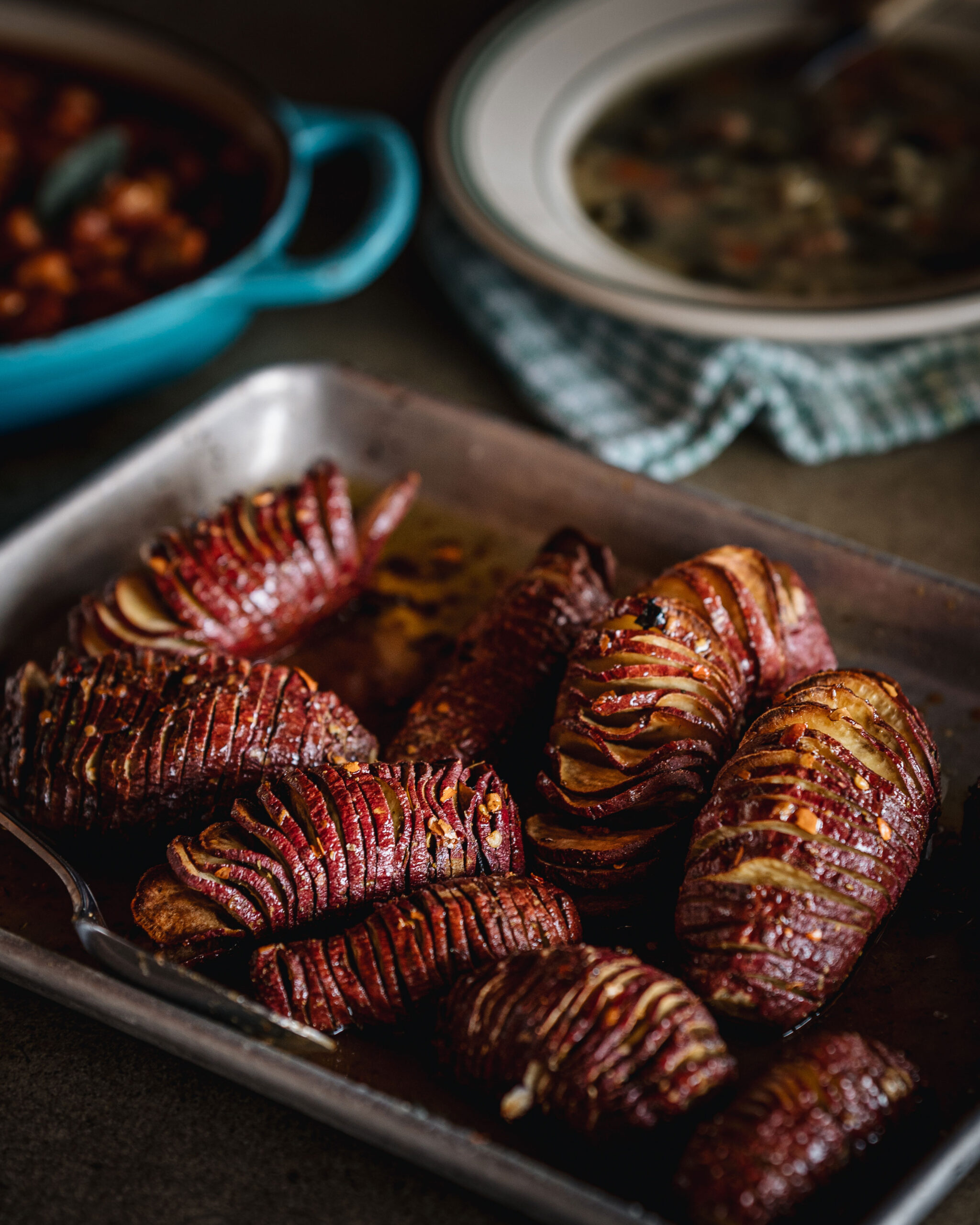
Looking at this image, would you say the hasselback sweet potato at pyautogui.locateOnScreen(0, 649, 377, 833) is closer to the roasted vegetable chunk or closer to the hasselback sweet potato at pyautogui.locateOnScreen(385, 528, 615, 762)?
the hasselback sweet potato at pyautogui.locateOnScreen(385, 528, 615, 762)

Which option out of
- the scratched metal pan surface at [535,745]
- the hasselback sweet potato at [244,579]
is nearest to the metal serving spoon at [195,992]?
the scratched metal pan surface at [535,745]

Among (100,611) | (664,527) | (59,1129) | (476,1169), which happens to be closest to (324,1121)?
(476,1169)

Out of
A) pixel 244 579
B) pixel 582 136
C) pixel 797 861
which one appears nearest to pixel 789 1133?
pixel 797 861

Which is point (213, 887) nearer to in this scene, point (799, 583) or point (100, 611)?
point (100, 611)

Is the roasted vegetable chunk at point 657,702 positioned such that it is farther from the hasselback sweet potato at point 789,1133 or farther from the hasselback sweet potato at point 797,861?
the hasselback sweet potato at point 789,1133

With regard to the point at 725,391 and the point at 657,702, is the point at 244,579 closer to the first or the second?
the point at 657,702

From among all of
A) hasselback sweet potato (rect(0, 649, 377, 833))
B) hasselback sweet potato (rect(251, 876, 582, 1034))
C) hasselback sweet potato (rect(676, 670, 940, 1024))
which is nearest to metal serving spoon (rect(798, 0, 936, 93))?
hasselback sweet potato (rect(676, 670, 940, 1024))
